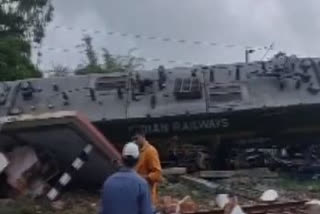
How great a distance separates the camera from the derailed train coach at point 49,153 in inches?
478

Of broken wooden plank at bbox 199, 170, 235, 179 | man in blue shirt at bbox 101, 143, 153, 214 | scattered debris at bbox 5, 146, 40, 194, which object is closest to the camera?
man in blue shirt at bbox 101, 143, 153, 214

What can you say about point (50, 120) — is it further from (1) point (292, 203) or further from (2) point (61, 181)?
(1) point (292, 203)

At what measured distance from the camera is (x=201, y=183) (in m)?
14.6

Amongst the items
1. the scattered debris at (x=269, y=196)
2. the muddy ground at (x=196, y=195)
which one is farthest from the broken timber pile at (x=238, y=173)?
the scattered debris at (x=269, y=196)

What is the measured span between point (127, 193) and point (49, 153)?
20.0ft

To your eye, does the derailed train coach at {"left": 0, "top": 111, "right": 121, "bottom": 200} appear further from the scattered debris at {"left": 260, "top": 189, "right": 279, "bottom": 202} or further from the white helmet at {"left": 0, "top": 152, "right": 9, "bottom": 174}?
the scattered debris at {"left": 260, "top": 189, "right": 279, "bottom": 202}

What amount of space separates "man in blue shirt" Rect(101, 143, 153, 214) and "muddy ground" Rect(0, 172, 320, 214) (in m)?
4.52

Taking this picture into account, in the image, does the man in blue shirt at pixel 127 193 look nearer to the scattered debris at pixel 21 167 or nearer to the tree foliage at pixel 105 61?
the scattered debris at pixel 21 167

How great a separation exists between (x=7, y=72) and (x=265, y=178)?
15434 mm

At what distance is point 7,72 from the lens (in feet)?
96.7

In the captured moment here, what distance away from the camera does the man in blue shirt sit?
711 cm

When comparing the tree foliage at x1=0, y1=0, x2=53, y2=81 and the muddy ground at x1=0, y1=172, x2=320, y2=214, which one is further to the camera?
the tree foliage at x1=0, y1=0, x2=53, y2=81

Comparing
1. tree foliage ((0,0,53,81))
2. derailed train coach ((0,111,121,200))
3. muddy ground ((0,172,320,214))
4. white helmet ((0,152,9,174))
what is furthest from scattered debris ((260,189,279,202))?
tree foliage ((0,0,53,81))

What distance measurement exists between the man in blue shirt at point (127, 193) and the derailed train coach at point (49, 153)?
4.88 metres
